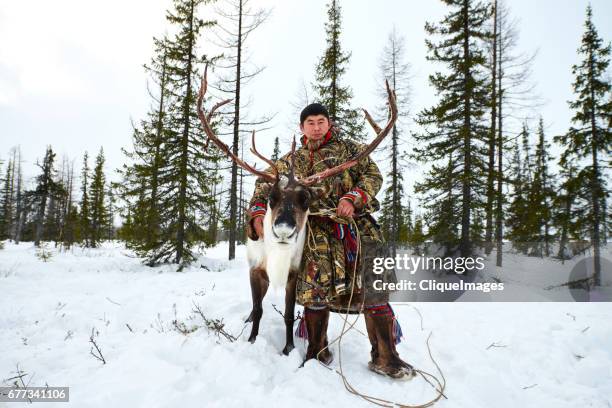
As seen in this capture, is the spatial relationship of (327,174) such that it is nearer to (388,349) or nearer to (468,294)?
(388,349)

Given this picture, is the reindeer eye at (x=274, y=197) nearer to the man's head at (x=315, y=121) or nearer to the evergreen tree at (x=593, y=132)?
the man's head at (x=315, y=121)

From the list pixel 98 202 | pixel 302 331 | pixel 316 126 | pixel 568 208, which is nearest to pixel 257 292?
pixel 302 331

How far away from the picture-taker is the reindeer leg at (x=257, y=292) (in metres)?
3.35

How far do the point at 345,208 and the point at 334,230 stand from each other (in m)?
0.48

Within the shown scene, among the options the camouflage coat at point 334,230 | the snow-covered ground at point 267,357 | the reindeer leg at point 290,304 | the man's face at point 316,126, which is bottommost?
the snow-covered ground at point 267,357

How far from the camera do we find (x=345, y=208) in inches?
105

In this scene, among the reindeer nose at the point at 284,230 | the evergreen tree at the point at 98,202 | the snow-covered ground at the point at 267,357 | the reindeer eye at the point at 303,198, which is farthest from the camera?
the evergreen tree at the point at 98,202

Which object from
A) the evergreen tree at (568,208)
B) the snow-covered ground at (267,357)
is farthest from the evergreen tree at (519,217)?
the snow-covered ground at (267,357)

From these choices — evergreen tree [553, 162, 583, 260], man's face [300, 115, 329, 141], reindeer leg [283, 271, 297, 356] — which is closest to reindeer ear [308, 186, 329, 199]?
man's face [300, 115, 329, 141]

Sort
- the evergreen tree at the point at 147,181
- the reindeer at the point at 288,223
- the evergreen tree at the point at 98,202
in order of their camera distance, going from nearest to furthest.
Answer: the reindeer at the point at 288,223
the evergreen tree at the point at 147,181
the evergreen tree at the point at 98,202

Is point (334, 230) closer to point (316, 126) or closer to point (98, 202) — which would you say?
point (316, 126)

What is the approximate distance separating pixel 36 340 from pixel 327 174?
3.94 m

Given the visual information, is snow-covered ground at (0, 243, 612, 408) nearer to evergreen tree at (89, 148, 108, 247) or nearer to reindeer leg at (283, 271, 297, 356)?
reindeer leg at (283, 271, 297, 356)

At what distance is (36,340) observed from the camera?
11.6 ft
